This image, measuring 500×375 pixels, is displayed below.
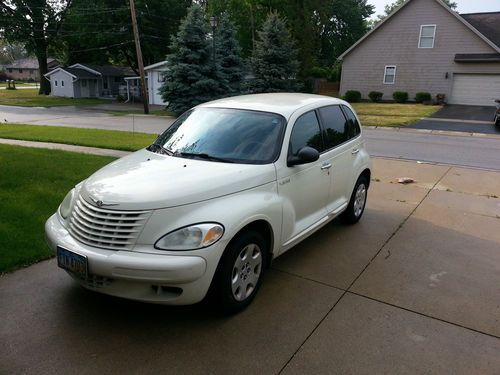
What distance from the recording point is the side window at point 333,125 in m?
5.00

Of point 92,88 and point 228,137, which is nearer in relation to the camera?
point 228,137

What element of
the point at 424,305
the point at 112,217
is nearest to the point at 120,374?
the point at 112,217

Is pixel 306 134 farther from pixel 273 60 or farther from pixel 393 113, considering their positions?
pixel 273 60

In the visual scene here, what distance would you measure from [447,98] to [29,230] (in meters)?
30.8

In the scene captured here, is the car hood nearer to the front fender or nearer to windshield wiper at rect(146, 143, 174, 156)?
the front fender

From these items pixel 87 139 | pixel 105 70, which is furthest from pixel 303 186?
pixel 105 70

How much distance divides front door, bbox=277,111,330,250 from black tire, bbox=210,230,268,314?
0.46 meters

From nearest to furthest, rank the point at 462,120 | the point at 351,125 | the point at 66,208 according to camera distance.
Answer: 1. the point at 66,208
2. the point at 351,125
3. the point at 462,120

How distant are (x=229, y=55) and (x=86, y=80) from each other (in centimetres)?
2701

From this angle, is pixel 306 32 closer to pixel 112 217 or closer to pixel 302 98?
pixel 302 98

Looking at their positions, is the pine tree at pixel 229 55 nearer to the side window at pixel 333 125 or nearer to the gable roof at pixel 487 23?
the gable roof at pixel 487 23

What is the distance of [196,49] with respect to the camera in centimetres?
2538

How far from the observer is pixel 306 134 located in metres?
4.59

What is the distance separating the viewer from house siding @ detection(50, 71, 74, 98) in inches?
1871
